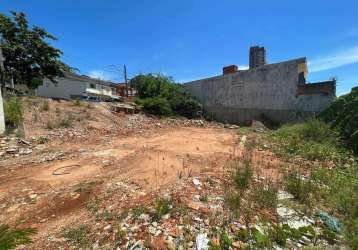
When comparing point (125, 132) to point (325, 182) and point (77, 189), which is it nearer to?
point (77, 189)

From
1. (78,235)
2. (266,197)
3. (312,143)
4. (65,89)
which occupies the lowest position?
(78,235)

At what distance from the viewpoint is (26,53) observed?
48.2ft

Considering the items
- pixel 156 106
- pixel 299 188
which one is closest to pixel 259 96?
pixel 156 106

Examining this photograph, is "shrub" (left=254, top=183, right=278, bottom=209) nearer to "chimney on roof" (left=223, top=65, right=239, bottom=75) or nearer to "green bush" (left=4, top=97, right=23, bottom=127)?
"green bush" (left=4, top=97, right=23, bottom=127)

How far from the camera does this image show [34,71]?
15398mm

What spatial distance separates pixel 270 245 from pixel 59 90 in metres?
27.3

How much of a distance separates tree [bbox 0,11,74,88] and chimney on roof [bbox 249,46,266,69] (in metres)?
14.3

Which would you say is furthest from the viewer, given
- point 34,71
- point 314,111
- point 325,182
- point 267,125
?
point 34,71

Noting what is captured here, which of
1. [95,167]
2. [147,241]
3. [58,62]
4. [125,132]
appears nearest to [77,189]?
[95,167]

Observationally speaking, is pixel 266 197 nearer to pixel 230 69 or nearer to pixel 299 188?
pixel 299 188

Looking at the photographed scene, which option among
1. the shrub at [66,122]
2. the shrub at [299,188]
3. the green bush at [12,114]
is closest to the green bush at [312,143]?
the shrub at [299,188]

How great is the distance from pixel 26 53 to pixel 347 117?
17.2 meters

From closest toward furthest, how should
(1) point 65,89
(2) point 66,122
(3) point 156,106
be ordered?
(2) point 66,122 < (3) point 156,106 < (1) point 65,89

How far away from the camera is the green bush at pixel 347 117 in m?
5.98
